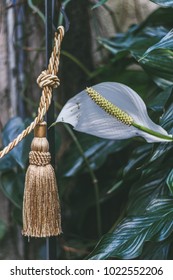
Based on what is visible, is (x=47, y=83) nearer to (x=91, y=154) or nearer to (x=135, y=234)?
(x=135, y=234)

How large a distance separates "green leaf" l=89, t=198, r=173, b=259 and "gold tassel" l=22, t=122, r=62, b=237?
8cm

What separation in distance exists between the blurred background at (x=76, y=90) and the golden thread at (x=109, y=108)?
26 centimetres

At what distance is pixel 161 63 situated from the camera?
2.49ft

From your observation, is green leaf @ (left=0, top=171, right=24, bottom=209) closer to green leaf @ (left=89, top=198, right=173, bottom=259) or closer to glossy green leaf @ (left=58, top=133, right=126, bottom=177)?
glossy green leaf @ (left=58, top=133, right=126, bottom=177)

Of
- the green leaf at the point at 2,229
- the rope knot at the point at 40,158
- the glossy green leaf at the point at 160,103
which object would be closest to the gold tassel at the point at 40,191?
the rope knot at the point at 40,158

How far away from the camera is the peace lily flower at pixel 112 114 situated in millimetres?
626

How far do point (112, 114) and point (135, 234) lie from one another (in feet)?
0.59

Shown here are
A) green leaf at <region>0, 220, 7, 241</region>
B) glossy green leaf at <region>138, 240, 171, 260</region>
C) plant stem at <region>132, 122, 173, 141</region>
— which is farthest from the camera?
green leaf at <region>0, 220, 7, 241</region>

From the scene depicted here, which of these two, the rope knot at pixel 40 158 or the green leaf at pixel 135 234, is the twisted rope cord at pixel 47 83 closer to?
the rope knot at pixel 40 158

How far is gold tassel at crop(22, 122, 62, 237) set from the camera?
648 mm

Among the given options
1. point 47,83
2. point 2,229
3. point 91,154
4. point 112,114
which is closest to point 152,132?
point 112,114

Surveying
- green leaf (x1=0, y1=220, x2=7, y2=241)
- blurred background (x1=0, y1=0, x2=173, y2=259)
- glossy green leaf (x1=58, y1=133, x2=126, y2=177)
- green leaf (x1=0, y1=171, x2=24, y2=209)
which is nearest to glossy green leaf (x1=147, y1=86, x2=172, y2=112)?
blurred background (x1=0, y1=0, x2=173, y2=259)

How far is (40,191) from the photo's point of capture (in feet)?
2.13
